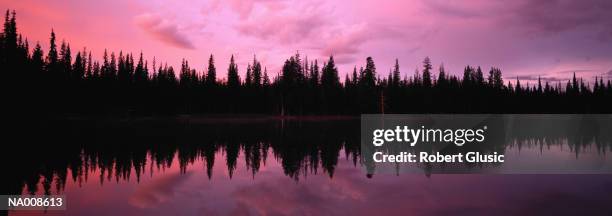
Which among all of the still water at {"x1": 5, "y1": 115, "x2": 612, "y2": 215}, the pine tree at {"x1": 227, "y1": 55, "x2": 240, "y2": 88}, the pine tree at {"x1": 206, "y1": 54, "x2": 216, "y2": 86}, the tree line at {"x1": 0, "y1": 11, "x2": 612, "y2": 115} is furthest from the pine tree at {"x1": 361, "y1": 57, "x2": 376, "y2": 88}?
the still water at {"x1": 5, "y1": 115, "x2": 612, "y2": 215}

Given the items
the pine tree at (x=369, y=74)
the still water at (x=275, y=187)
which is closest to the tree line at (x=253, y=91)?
the pine tree at (x=369, y=74)

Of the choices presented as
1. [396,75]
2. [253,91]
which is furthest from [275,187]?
[396,75]

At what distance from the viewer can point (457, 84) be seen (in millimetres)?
135625

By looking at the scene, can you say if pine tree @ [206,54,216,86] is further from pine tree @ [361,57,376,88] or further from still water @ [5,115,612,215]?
still water @ [5,115,612,215]

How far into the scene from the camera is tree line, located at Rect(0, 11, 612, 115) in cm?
8219

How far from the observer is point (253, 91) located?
12050cm

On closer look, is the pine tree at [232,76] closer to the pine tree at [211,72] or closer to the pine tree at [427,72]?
the pine tree at [211,72]

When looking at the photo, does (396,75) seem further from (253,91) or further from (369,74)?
(253,91)

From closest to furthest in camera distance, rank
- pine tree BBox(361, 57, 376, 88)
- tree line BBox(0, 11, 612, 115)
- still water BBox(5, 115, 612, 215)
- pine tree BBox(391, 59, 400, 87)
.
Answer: still water BBox(5, 115, 612, 215)
tree line BBox(0, 11, 612, 115)
pine tree BBox(361, 57, 376, 88)
pine tree BBox(391, 59, 400, 87)

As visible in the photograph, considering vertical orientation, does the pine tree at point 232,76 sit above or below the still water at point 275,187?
above

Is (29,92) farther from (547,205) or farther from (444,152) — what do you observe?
(547,205)

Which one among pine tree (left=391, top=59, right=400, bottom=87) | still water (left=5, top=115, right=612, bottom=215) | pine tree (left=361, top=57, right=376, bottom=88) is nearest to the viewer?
still water (left=5, top=115, right=612, bottom=215)

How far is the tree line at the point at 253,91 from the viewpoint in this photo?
82188mm

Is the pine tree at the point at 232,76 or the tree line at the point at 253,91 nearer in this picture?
the tree line at the point at 253,91
